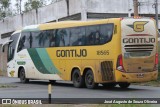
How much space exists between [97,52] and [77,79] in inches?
91.7

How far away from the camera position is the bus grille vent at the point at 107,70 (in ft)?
68.3

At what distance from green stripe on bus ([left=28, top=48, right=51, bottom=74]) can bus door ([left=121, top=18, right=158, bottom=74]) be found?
20.7 feet

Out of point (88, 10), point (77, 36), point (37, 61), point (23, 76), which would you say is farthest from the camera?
point (88, 10)

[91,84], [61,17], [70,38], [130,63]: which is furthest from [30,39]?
[61,17]

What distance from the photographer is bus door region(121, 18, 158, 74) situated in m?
20.4

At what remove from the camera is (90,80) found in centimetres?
2203

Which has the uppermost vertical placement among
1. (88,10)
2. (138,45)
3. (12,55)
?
(88,10)

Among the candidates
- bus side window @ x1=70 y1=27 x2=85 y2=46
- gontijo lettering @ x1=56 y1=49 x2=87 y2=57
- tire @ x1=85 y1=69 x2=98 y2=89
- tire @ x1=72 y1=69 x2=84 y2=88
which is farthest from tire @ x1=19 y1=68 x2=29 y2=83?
tire @ x1=85 y1=69 x2=98 y2=89

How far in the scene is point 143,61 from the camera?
2070cm

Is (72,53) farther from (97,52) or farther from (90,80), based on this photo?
(97,52)

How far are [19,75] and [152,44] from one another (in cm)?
1082

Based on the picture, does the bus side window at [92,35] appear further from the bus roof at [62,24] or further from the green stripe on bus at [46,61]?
the green stripe on bus at [46,61]

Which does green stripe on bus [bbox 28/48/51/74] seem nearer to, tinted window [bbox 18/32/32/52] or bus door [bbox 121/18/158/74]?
tinted window [bbox 18/32/32/52]

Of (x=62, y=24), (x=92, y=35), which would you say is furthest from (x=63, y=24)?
(x=92, y=35)
